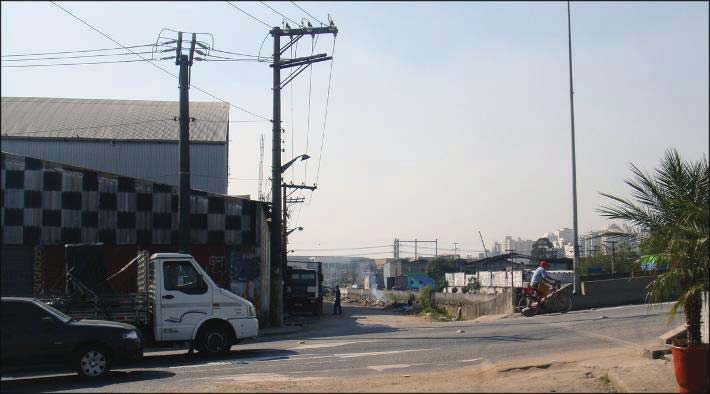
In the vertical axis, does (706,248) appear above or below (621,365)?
above

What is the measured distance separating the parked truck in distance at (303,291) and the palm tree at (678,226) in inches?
1317

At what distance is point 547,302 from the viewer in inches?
953

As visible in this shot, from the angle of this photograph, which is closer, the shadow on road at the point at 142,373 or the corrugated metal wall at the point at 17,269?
the shadow on road at the point at 142,373

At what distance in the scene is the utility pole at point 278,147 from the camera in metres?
26.5

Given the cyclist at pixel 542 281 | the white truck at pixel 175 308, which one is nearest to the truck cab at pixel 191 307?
the white truck at pixel 175 308

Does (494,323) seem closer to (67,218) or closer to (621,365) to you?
(621,365)

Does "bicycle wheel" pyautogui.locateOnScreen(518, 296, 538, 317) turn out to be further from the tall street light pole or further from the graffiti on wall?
the graffiti on wall

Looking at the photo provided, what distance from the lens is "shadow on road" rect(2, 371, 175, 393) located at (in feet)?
40.5

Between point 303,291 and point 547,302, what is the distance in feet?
71.2

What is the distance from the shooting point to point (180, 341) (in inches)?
635

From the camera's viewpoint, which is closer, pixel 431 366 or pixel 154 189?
pixel 431 366

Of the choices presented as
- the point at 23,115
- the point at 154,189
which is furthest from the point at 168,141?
the point at 154,189

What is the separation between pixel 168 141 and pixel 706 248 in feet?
102

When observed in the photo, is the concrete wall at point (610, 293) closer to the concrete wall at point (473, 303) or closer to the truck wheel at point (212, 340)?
the concrete wall at point (473, 303)
